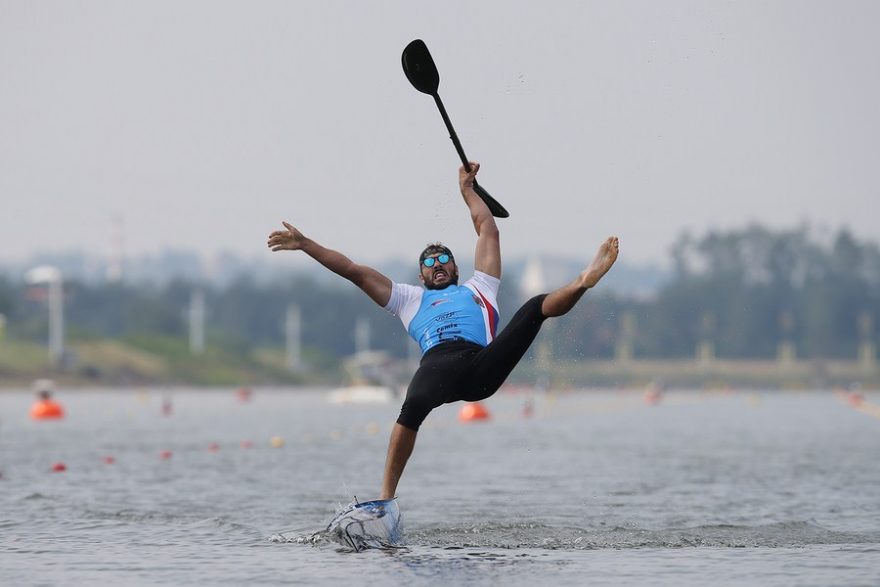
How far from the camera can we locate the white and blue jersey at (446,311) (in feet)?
45.7

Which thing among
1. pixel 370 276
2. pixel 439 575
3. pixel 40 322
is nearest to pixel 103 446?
pixel 370 276

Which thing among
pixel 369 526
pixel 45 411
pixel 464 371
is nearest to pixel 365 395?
pixel 45 411

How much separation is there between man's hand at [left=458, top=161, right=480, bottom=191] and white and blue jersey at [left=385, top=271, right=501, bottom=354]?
101 centimetres

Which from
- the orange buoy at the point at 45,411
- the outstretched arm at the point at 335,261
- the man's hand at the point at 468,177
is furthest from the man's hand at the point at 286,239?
the orange buoy at the point at 45,411

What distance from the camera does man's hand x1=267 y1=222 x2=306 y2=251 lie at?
43.8 ft

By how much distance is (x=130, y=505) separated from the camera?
57.7ft

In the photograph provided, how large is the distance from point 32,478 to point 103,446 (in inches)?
378

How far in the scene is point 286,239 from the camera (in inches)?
526

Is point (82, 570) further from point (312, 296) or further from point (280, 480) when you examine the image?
point (312, 296)

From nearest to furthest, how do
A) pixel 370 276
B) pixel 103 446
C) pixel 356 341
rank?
pixel 370 276
pixel 103 446
pixel 356 341

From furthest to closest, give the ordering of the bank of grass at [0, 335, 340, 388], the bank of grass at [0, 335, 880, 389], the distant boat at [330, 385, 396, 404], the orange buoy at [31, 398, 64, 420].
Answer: the bank of grass at [0, 335, 880, 389]
the bank of grass at [0, 335, 340, 388]
the distant boat at [330, 385, 396, 404]
the orange buoy at [31, 398, 64, 420]

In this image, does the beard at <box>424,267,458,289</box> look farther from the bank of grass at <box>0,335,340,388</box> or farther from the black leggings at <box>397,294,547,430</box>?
the bank of grass at <box>0,335,340,388</box>

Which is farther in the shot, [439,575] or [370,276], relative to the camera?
[370,276]

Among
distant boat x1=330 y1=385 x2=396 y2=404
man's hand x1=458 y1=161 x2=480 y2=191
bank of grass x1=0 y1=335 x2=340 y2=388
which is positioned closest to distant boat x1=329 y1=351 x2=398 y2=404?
distant boat x1=330 y1=385 x2=396 y2=404
